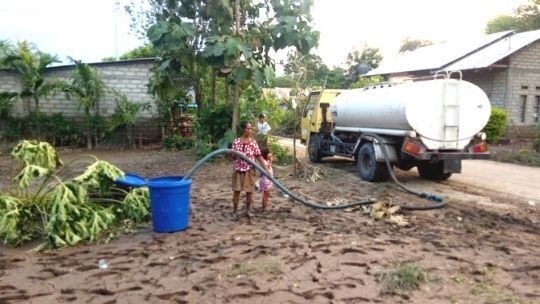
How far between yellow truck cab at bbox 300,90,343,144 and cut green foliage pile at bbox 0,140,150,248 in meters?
7.45

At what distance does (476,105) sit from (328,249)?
18.5 ft

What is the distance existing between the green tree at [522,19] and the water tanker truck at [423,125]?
1177 inches

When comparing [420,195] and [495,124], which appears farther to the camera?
[495,124]

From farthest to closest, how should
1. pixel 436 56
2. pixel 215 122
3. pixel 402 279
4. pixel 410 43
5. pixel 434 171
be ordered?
1. pixel 410 43
2. pixel 436 56
3. pixel 215 122
4. pixel 434 171
5. pixel 402 279

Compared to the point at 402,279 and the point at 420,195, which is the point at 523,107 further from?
the point at 402,279

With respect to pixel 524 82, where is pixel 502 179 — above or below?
below

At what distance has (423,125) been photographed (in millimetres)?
9211

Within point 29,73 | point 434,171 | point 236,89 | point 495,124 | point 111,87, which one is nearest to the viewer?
point 434,171

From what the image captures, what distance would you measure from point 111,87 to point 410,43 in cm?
3401

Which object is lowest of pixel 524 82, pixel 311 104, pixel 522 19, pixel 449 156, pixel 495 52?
pixel 449 156

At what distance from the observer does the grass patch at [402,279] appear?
14.2 feet

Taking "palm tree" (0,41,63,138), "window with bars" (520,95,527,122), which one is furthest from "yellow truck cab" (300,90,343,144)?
"window with bars" (520,95,527,122)

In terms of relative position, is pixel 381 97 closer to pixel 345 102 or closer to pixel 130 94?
pixel 345 102

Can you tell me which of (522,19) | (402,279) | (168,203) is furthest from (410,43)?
(402,279)
